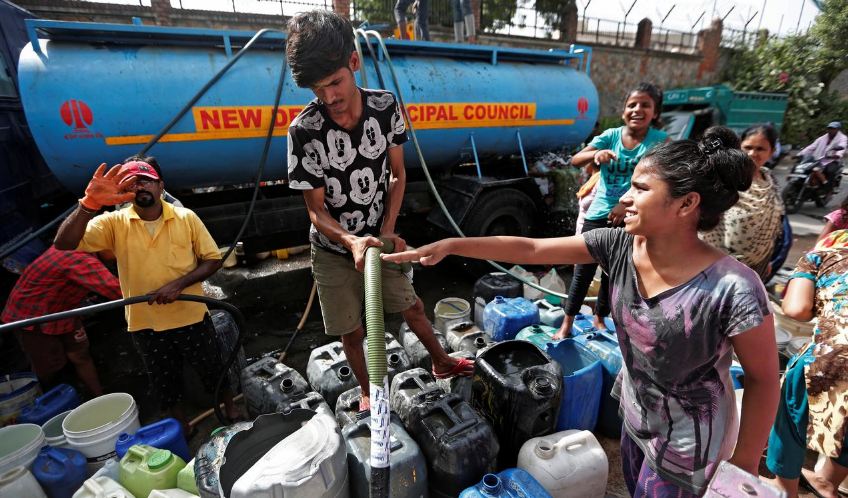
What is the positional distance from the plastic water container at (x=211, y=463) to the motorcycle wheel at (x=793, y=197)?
375 inches

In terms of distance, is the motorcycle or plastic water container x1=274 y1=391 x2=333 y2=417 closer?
plastic water container x1=274 y1=391 x2=333 y2=417

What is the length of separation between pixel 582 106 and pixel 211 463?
17.0 ft

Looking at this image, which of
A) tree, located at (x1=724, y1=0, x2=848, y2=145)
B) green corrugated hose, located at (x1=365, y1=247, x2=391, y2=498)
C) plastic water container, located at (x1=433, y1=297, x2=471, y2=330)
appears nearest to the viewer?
green corrugated hose, located at (x1=365, y1=247, x2=391, y2=498)

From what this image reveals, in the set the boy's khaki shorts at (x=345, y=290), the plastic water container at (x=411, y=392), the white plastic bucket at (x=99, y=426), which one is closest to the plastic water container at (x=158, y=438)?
the white plastic bucket at (x=99, y=426)

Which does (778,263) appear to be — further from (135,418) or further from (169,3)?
(169,3)

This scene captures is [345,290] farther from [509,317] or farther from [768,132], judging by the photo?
[768,132]

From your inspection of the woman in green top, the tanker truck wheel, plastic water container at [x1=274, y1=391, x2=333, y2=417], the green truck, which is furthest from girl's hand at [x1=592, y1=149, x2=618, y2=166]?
the green truck

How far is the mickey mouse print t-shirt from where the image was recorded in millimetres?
1884

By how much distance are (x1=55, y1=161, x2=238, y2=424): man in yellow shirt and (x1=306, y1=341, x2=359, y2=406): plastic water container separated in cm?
68

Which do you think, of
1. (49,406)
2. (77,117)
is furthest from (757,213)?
(77,117)

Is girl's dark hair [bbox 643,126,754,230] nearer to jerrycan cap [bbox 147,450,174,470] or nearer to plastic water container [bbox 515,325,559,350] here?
plastic water container [bbox 515,325,559,350]

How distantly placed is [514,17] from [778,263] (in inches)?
503

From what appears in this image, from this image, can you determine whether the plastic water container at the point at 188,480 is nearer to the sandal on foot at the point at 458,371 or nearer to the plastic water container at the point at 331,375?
the plastic water container at the point at 331,375

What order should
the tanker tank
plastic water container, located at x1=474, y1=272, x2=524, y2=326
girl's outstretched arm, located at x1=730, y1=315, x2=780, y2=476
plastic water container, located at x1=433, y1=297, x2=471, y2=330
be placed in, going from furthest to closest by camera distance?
plastic water container, located at x1=474, y1=272, x2=524, y2=326 < plastic water container, located at x1=433, y1=297, x2=471, y2=330 < the tanker tank < girl's outstretched arm, located at x1=730, y1=315, x2=780, y2=476
